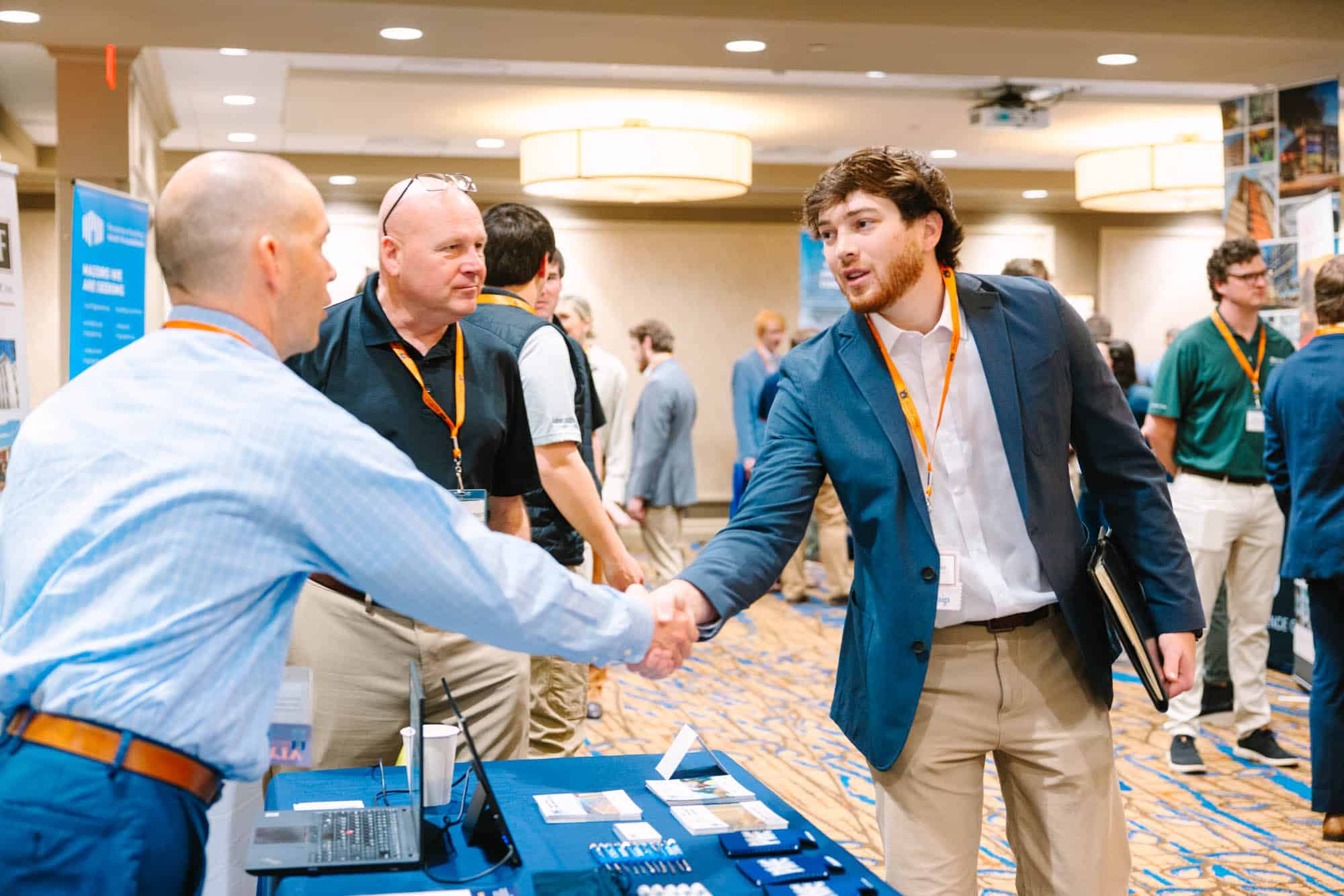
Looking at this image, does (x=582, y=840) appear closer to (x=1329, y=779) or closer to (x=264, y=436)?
(x=264, y=436)

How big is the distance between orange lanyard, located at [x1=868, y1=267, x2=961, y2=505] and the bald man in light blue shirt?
0.81m

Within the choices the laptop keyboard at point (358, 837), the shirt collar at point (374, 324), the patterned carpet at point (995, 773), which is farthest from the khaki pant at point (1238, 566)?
the laptop keyboard at point (358, 837)

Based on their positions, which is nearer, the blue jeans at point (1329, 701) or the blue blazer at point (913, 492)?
the blue blazer at point (913, 492)

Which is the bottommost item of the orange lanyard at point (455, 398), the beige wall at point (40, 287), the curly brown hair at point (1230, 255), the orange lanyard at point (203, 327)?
the orange lanyard at point (455, 398)

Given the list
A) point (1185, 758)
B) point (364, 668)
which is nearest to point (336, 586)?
point (364, 668)

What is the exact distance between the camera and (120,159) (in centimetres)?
689

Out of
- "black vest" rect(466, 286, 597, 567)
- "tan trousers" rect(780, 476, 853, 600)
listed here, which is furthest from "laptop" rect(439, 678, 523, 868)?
"tan trousers" rect(780, 476, 853, 600)

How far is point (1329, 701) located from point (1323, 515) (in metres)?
0.57

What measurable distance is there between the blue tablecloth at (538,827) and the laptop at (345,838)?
0.07 ft

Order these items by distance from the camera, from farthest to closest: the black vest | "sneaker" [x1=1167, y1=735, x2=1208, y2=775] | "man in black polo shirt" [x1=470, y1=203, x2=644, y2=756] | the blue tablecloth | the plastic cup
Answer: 1. "sneaker" [x1=1167, y1=735, x2=1208, y2=775]
2. the black vest
3. "man in black polo shirt" [x1=470, y1=203, x2=644, y2=756]
4. the plastic cup
5. the blue tablecloth

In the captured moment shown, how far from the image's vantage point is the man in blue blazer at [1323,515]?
156 inches

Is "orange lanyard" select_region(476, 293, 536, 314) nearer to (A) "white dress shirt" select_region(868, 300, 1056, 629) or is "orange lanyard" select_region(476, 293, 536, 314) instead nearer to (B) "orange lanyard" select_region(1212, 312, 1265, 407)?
(A) "white dress shirt" select_region(868, 300, 1056, 629)

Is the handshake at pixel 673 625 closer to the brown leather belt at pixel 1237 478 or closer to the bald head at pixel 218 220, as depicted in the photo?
the bald head at pixel 218 220

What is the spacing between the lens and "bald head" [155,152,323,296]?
163 centimetres
